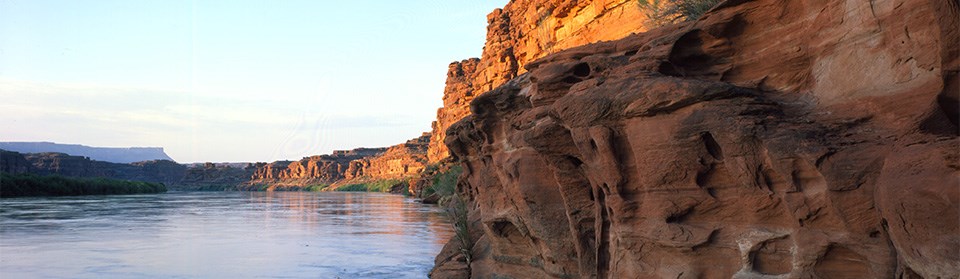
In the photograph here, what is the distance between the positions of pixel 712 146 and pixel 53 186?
93.8 m

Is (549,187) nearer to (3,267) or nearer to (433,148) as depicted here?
(3,267)

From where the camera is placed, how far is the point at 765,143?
6.09m

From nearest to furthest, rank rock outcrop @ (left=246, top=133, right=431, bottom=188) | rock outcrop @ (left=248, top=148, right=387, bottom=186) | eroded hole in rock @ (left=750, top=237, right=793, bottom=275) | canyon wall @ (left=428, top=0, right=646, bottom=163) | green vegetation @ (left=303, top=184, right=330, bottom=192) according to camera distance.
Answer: eroded hole in rock @ (left=750, top=237, right=793, bottom=275) < canyon wall @ (left=428, top=0, right=646, bottom=163) < rock outcrop @ (left=246, top=133, right=431, bottom=188) < green vegetation @ (left=303, top=184, right=330, bottom=192) < rock outcrop @ (left=248, top=148, right=387, bottom=186)

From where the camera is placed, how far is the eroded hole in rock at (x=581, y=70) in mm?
9344

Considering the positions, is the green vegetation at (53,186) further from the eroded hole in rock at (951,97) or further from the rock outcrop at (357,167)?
the eroded hole in rock at (951,97)

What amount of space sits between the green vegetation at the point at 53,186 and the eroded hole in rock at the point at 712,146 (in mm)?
83886

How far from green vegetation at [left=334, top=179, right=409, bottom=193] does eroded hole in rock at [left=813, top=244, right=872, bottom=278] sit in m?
109

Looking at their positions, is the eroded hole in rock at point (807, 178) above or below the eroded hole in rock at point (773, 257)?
above

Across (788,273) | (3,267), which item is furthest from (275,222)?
(788,273)

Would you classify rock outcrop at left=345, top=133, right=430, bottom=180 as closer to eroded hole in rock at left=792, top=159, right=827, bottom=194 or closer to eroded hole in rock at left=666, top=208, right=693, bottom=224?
eroded hole in rock at left=666, top=208, right=693, bottom=224

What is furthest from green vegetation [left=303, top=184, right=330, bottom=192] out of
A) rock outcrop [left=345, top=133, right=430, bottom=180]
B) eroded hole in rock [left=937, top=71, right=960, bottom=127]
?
eroded hole in rock [left=937, top=71, right=960, bottom=127]

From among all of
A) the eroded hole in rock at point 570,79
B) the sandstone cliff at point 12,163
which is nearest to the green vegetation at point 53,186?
the sandstone cliff at point 12,163

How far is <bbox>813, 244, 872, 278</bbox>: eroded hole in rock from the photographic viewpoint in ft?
18.9

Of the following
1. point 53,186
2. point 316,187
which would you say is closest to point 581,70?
point 53,186
